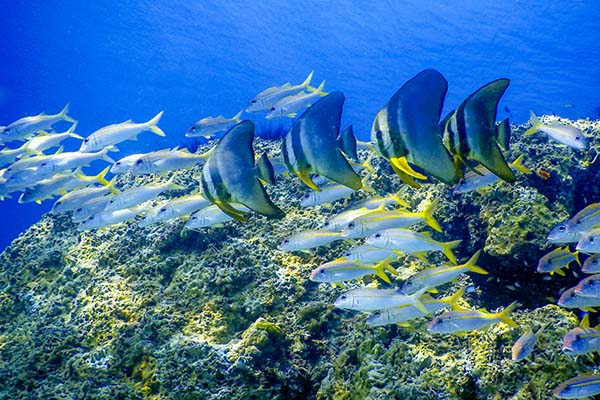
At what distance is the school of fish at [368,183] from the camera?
1.62 m

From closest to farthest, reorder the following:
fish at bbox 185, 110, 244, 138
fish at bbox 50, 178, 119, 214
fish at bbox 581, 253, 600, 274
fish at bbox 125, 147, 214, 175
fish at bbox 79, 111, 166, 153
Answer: fish at bbox 581, 253, 600, 274
fish at bbox 125, 147, 214, 175
fish at bbox 50, 178, 119, 214
fish at bbox 79, 111, 166, 153
fish at bbox 185, 110, 244, 138

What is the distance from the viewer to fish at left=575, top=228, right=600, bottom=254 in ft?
11.7

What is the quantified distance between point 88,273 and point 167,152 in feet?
7.59

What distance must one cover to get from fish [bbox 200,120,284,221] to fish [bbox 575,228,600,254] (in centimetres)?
333

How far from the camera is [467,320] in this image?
11.1 ft

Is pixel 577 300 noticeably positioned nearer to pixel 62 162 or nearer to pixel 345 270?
pixel 345 270

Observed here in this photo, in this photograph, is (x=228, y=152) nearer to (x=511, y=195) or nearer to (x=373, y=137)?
(x=373, y=137)

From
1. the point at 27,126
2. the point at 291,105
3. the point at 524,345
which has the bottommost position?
the point at 524,345

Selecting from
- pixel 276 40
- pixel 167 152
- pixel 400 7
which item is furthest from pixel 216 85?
pixel 167 152

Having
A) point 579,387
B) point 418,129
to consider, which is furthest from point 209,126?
point 579,387

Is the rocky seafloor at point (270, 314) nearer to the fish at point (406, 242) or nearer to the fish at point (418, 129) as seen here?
the fish at point (406, 242)

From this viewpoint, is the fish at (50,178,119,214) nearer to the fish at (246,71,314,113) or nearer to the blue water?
the fish at (246,71,314,113)

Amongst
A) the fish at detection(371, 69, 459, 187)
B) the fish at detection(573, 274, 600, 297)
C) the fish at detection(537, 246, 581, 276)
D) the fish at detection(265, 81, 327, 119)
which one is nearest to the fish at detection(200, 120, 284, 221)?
the fish at detection(371, 69, 459, 187)

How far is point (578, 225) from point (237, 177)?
371cm
